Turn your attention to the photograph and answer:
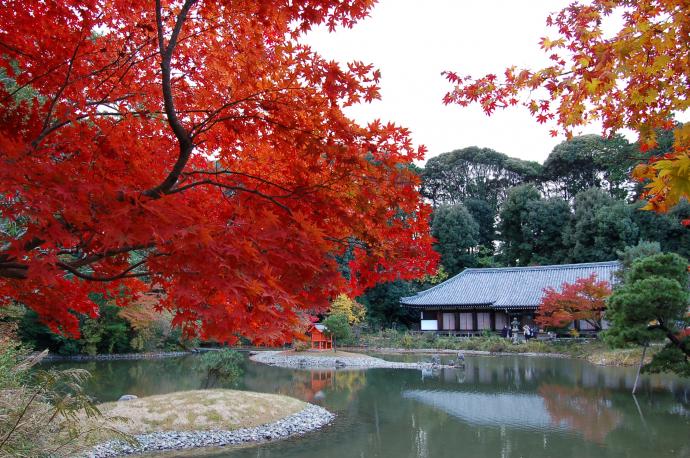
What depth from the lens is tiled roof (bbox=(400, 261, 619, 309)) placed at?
24688mm

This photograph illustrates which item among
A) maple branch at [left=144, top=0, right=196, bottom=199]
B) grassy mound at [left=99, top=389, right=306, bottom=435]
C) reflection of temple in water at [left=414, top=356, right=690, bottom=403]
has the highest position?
maple branch at [left=144, top=0, right=196, bottom=199]

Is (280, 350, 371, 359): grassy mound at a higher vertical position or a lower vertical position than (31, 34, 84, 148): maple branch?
lower

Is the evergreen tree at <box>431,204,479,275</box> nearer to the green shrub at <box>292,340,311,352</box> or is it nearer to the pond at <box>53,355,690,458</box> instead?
the green shrub at <box>292,340,311,352</box>

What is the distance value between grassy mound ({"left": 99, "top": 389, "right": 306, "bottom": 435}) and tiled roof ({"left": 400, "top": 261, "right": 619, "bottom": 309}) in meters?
17.8

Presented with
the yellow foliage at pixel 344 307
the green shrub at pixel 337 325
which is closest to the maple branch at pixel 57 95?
the yellow foliage at pixel 344 307

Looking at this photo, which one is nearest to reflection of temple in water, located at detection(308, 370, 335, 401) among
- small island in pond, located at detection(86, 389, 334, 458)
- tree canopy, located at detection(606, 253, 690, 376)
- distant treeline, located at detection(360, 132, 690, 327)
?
small island in pond, located at detection(86, 389, 334, 458)

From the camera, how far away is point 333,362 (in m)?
18.5

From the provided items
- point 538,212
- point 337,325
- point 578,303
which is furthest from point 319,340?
point 538,212

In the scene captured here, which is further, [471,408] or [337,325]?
[337,325]

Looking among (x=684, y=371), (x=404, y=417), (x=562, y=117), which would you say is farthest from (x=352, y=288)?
(x=684, y=371)

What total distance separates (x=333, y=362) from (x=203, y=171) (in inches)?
649

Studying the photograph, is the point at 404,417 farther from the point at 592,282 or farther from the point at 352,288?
the point at 592,282

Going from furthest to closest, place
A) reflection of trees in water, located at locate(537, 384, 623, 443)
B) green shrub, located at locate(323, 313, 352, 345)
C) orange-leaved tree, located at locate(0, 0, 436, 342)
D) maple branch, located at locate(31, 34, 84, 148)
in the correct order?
green shrub, located at locate(323, 313, 352, 345), reflection of trees in water, located at locate(537, 384, 623, 443), maple branch, located at locate(31, 34, 84, 148), orange-leaved tree, located at locate(0, 0, 436, 342)

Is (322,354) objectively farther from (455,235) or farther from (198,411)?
(455,235)
